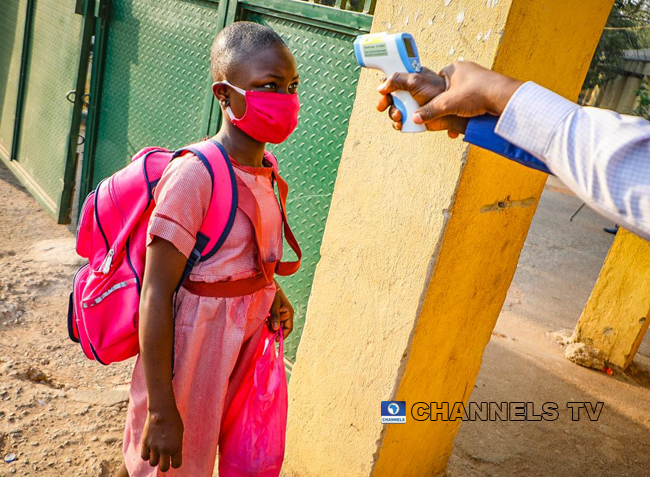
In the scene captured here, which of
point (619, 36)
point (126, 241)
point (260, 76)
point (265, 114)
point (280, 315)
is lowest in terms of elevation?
point (280, 315)

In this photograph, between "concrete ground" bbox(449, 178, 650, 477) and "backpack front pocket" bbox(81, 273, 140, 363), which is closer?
"backpack front pocket" bbox(81, 273, 140, 363)

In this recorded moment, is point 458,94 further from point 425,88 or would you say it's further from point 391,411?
point 391,411

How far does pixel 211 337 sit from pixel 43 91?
15.9ft

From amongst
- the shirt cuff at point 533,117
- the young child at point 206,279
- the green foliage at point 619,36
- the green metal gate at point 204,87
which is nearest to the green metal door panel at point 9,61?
the green metal gate at point 204,87

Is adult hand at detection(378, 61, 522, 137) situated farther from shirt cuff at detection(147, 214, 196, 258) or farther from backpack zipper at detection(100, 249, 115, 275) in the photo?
backpack zipper at detection(100, 249, 115, 275)

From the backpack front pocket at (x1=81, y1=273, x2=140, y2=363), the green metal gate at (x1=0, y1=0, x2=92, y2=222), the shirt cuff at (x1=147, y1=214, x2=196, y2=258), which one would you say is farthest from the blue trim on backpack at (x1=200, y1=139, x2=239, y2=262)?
the green metal gate at (x1=0, y1=0, x2=92, y2=222)

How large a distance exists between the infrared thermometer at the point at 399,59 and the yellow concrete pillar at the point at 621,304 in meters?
3.79

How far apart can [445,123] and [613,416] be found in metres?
3.43

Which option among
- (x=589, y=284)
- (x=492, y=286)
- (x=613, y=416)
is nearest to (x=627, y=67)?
(x=589, y=284)

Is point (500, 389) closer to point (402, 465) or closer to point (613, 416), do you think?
point (613, 416)

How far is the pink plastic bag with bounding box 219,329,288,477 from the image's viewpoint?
1.77 meters

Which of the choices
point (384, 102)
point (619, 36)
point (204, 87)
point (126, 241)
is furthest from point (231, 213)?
point (619, 36)

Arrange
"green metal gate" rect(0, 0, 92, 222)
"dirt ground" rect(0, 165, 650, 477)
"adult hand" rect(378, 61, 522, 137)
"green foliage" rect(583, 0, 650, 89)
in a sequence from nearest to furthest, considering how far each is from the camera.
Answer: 1. "adult hand" rect(378, 61, 522, 137)
2. "dirt ground" rect(0, 165, 650, 477)
3. "green metal gate" rect(0, 0, 92, 222)
4. "green foliage" rect(583, 0, 650, 89)

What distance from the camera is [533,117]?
1.15 meters
